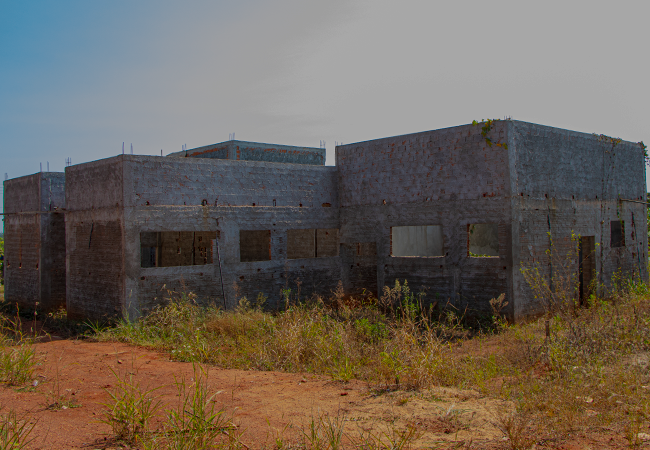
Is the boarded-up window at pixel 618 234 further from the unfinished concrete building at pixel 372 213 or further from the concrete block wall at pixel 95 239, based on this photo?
the concrete block wall at pixel 95 239

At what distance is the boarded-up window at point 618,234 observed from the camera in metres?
13.1

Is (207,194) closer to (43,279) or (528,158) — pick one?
(43,279)

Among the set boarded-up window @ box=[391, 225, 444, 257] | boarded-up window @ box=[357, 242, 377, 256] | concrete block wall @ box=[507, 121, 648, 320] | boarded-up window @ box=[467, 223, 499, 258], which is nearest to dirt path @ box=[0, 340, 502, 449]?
concrete block wall @ box=[507, 121, 648, 320]

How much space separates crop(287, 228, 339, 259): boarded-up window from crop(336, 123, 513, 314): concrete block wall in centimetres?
211

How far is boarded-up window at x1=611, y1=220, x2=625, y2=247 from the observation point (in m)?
13.1

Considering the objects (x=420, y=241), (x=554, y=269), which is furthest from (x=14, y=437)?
(x=420, y=241)

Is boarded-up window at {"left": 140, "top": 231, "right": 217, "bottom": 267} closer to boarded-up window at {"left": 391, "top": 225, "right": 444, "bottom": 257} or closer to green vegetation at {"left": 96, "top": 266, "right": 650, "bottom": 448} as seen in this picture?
green vegetation at {"left": 96, "top": 266, "right": 650, "bottom": 448}

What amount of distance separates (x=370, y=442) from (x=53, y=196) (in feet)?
41.8

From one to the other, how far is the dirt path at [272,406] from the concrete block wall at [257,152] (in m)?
8.94

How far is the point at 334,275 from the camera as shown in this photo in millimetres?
12805

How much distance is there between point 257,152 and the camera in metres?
15.4

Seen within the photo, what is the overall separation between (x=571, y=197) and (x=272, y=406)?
9339 millimetres

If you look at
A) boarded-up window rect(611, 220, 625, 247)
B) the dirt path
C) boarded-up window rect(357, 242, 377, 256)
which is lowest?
the dirt path

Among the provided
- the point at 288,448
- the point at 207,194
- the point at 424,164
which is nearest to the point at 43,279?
the point at 207,194
